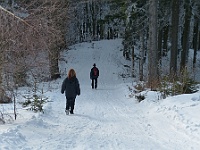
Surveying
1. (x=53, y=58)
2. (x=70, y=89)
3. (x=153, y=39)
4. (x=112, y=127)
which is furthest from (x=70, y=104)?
(x=153, y=39)

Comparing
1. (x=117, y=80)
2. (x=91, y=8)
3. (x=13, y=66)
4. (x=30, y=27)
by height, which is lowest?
(x=117, y=80)

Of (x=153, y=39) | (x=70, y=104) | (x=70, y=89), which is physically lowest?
(x=70, y=104)

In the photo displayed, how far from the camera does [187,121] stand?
28.0 feet

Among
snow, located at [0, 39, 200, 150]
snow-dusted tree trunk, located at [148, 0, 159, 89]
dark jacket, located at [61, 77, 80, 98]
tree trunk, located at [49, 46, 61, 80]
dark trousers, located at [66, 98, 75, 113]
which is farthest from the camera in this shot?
snow-dusted tree trunk, located at [148, 0, 159, 89]

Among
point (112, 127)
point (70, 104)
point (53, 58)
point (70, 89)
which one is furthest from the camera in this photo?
point (53, 58)

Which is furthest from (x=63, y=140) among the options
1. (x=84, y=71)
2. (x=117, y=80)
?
(x=84, y=71)

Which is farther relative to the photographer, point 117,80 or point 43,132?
point 117,80

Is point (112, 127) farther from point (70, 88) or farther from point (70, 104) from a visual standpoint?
point (70, 88)

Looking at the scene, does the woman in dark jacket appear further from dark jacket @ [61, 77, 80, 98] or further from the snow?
the snow

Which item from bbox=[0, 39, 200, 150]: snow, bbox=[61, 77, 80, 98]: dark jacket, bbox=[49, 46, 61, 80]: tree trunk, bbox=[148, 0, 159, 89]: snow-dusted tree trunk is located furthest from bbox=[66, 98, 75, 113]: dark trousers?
bbox=[148, 0, 159, 89]: snow-dusted tree trunk

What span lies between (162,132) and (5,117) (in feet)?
16.2

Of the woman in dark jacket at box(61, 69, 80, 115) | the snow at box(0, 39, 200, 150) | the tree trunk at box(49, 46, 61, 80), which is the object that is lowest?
the snow at box(0, 39, 200, 150)

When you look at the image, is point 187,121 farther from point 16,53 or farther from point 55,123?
point 16,53

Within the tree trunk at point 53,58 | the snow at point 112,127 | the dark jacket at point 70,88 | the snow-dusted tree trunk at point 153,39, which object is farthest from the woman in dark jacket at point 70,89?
the snow-dusted tree trunk at point 153,39
